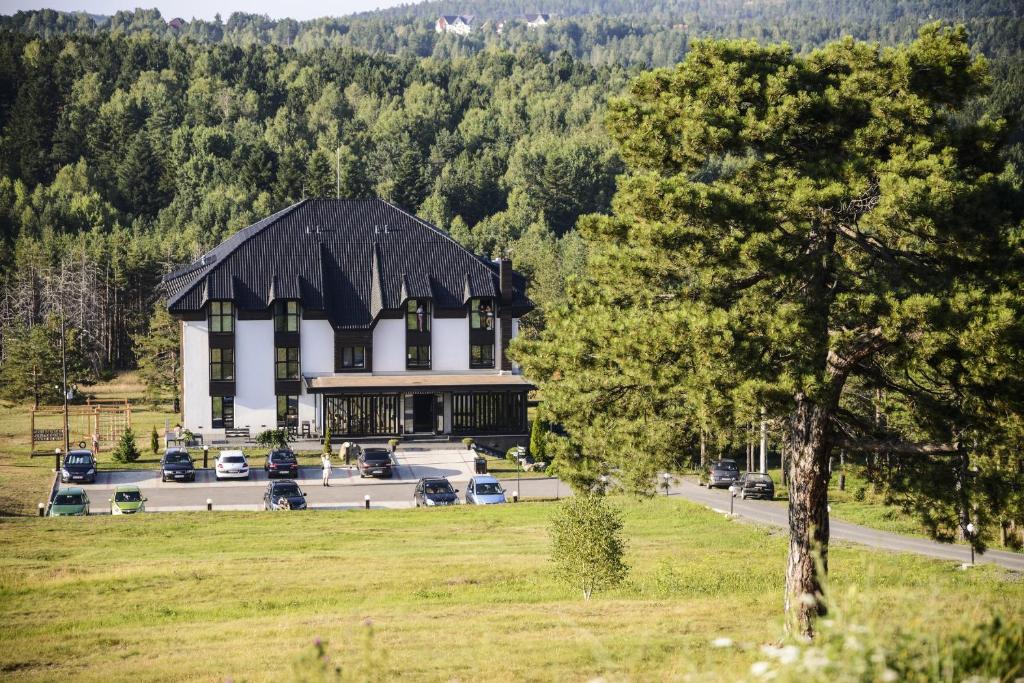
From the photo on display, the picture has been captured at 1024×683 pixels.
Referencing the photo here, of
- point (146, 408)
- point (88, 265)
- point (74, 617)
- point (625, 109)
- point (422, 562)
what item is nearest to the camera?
point (625, 109)

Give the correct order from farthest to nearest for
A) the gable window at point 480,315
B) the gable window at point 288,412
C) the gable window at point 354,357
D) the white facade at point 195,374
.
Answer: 1. the gable window at point 480,315
2. the gable window at point 354,357
3. the gable window at point 288,412
4. the white facade at point 195,374

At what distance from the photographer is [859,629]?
7.89 m

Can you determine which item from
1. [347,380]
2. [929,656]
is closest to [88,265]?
[347,380]

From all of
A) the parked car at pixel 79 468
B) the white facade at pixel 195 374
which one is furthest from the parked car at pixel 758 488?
the white facade at pixel 195 374

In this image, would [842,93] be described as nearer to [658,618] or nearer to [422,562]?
[658,618]

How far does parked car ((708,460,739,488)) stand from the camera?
5000 cm

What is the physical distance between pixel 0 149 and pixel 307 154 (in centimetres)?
4356

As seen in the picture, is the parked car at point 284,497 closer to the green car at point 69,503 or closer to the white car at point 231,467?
the white car at point 231,467

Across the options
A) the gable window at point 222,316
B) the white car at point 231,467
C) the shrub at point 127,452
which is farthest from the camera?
the gable window at point 222,316

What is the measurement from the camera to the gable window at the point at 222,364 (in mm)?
59781

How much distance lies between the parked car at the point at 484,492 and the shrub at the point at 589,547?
1911 centimetres

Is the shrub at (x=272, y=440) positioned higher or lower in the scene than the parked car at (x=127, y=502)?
higher

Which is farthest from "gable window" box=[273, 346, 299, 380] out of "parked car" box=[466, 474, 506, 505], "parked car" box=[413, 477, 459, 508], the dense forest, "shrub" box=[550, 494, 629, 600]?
Result: "shrub" box=[550, 494, 629, 600]

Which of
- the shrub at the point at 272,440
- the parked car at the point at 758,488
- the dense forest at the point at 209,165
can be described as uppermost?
the dense forest at the point at 209,165
